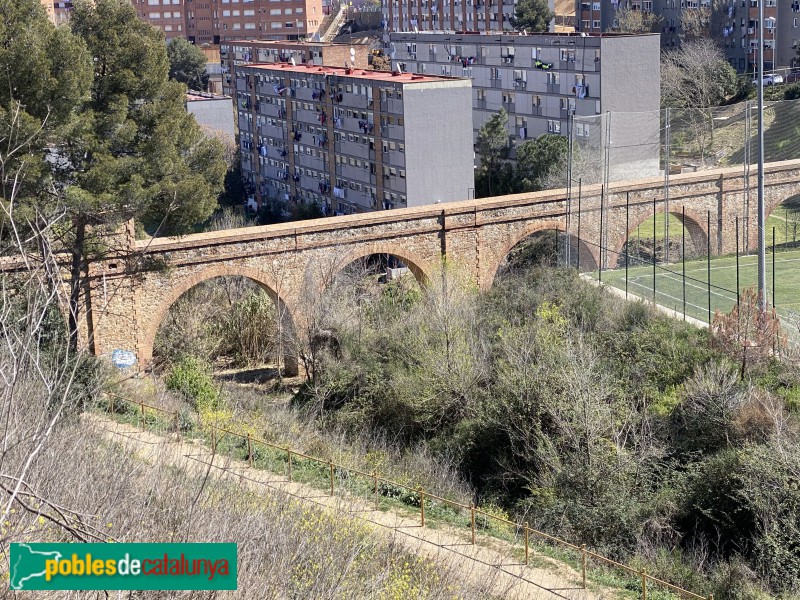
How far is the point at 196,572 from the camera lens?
5844mm

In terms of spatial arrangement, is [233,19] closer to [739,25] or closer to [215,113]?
[215,113]

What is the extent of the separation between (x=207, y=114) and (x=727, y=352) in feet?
146

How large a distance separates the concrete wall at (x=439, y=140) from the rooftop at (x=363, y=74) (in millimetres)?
668

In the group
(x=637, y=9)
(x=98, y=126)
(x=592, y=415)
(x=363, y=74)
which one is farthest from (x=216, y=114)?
(x=592, y=415)

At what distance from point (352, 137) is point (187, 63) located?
28720mm

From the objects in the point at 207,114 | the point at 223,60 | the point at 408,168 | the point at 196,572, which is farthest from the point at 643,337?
the point at 223,60

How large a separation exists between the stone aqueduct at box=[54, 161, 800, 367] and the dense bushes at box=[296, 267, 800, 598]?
126 inches

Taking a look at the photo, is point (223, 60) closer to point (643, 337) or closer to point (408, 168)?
point (408, 168)

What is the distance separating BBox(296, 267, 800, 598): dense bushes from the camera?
16531mm

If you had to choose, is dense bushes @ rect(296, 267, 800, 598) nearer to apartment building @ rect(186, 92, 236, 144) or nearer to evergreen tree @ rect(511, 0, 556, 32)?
apartment building @ rect(186, 92, 236, 144)

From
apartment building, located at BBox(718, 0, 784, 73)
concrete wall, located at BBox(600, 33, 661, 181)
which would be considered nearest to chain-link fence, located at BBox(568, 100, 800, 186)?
concrete wall, located at BBox(600, 33, 661, 181)

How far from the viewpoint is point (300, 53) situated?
207ft

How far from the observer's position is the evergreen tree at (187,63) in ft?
240

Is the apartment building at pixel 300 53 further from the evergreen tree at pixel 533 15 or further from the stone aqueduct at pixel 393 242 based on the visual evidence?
the stone aqueduct at pixel 393 242
